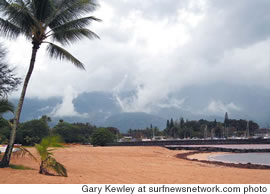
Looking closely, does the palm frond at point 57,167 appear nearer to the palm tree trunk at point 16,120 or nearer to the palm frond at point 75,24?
the palm tree trunk at point 16,120

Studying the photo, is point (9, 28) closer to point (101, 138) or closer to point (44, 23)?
point (44, 23)

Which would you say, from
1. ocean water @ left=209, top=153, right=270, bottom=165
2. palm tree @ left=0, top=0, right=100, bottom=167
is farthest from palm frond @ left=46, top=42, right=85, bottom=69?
ocean water @ left=209, top=153, right=270, bottom=165

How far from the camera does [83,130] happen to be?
10144cm

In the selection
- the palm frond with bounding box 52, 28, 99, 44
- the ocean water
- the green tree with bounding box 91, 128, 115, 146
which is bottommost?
the ocean water

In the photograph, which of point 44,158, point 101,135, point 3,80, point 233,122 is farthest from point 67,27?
point 233,122

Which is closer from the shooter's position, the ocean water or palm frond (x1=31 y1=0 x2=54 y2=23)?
palm frond (x1=31 y1=0 x2=54 y2=23)

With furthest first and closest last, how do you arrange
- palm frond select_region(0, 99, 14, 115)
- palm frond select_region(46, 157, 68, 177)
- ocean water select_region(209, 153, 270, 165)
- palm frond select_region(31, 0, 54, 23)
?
ocean water select_region(209, 153, 270, 165) → palm frond select_region(0, 99, 14, 115) → palm frond select_region(31, 0, 54, 23) → palm frond select_region(46, 157, 68, 177)

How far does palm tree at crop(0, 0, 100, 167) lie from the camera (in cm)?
1240

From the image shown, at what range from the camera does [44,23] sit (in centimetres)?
1306

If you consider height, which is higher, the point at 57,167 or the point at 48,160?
the point at 48,160

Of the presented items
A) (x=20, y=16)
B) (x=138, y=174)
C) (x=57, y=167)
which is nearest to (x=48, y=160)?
(x=57, y=167)

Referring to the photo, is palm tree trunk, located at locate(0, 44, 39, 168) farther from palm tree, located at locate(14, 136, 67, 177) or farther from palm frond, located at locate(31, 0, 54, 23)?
palm tree, located at locate(14, 136, 67, 177)

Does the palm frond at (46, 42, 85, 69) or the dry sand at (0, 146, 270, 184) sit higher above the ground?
the palm frond at (46, 42, 85, 69)

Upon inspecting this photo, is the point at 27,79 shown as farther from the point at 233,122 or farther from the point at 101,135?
the point at 233,122
